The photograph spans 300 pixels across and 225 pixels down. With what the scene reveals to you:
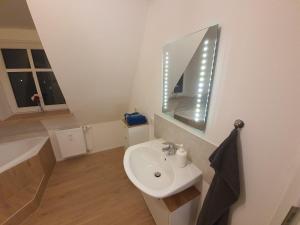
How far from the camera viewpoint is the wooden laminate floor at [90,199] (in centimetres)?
157

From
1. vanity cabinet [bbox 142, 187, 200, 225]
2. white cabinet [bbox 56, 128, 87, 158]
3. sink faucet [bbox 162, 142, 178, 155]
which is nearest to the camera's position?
vanity cabinet [bbox 142, 187, 200, 225]

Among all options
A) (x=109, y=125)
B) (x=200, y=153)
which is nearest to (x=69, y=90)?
(x=109, y=125)

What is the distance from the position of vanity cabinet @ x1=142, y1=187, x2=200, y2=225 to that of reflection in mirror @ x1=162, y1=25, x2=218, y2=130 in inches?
23.7

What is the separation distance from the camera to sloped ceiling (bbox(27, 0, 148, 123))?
4.17 ft

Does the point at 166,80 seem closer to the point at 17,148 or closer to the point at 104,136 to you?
the point at 104,136

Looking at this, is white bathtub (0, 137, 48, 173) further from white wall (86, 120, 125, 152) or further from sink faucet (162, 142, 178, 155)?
sink faucet (162, 142, 178, 155)

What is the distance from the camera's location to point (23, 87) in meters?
2.34

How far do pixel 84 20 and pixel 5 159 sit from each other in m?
2.36

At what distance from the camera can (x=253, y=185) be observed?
788 millimetres

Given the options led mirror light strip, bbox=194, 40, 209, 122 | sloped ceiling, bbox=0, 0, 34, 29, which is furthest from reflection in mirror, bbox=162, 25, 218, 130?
sloped ceiling, bbox=0, 0, 34, 29

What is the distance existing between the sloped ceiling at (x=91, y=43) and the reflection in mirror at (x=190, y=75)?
547 millimetres

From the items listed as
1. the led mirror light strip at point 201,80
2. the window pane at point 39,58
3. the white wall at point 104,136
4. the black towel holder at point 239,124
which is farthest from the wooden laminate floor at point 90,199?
the window pane at point 39,58

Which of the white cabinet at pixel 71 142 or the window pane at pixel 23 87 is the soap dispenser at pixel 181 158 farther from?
the window pane at pixel 23 87

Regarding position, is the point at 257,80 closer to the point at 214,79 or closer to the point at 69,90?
the point at 214,79
